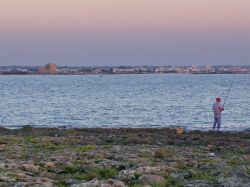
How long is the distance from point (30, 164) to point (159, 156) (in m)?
4.18

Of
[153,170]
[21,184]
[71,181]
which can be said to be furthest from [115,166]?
[21,184]

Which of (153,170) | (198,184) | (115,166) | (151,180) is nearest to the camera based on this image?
(198,184)

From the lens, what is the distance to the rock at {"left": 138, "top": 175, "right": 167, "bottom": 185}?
12.5 meters

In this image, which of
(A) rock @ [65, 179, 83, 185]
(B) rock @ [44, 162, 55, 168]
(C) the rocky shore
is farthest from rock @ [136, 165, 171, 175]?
(B) rock @ [44, 162, 55, 168]

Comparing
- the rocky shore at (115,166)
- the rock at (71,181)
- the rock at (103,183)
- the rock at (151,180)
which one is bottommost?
the rocky shore at (115,166)

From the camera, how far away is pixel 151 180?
12.7 metres

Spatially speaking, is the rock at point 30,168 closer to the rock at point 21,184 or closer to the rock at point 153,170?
the rock at point 21,184

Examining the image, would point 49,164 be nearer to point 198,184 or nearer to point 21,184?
point 21,184

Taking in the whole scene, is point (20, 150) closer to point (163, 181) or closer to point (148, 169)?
point (148, 169)

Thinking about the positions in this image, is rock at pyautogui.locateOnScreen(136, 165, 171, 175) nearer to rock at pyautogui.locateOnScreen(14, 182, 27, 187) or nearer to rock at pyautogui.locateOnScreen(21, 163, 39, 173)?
rock at pyautogui.locateOnScreen(21, 163, 39, 173)

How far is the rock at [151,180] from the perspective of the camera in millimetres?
12531

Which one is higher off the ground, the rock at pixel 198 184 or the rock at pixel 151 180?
the rock at pixel 151 180

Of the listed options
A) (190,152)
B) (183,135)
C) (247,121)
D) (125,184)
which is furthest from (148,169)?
(247,121)

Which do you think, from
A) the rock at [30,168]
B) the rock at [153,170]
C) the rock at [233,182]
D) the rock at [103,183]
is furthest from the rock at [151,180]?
the rock at [30,168]
